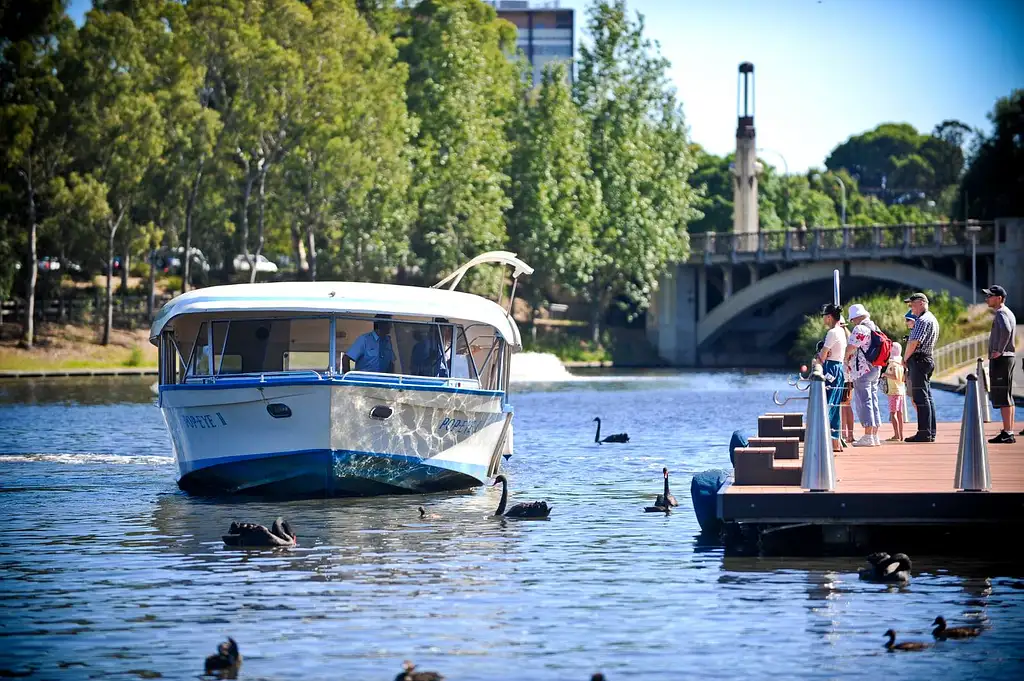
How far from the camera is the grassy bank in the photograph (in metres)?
86.4

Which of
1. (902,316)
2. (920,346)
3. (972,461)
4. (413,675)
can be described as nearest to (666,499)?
(920,346)

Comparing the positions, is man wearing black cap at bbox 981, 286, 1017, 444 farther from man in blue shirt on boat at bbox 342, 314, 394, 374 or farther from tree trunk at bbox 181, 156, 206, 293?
tree trunk at bbox 181, 156, 206, 293

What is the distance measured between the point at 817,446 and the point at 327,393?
1010cm

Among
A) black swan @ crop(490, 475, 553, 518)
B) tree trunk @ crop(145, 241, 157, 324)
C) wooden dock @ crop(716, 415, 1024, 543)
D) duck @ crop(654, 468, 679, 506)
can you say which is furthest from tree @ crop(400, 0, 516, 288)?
wooden dock @ crop(716, 415, 1024, 543)

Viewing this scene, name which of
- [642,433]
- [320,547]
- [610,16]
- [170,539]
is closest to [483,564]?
[320,547]

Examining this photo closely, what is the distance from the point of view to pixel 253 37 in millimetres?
90312

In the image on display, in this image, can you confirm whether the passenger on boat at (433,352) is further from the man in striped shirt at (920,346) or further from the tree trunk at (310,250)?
the tree trunk at (310,250)

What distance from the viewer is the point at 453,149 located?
341 ft

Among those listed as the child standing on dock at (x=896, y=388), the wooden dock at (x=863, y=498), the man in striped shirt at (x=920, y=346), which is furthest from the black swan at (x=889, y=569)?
the child standing on dock at (x=896, y=388)

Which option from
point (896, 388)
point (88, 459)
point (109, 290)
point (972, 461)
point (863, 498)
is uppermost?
point (109, 290)

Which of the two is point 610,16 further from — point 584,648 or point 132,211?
point 584,648

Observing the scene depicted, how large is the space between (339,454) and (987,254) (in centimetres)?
7271

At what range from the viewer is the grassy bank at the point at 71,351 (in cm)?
8638

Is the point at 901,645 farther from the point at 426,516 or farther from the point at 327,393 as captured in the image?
the point at 327,393
